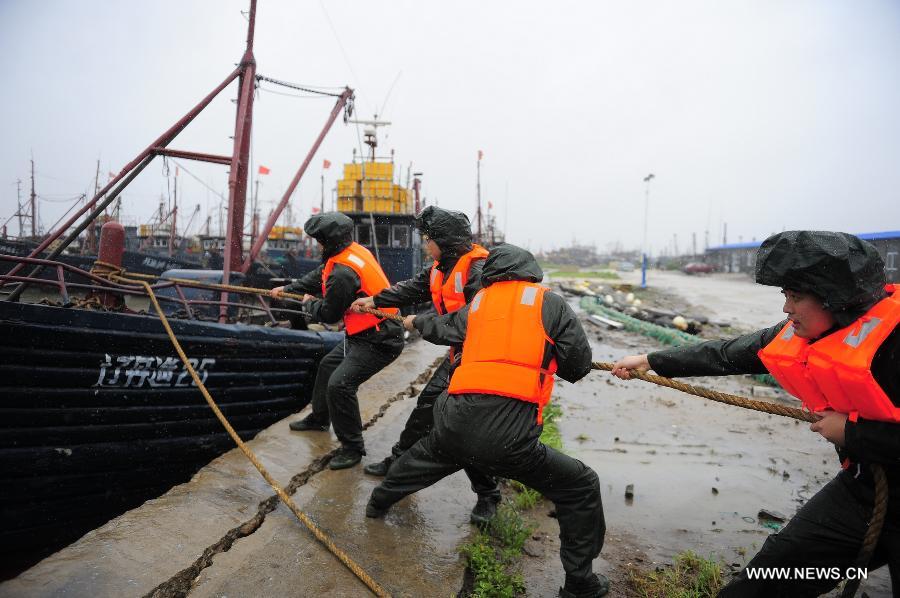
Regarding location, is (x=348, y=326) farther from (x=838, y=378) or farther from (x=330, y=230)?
(x=838, y=378)

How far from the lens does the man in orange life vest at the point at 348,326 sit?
4.19m

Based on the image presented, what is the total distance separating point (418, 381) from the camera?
7465 millimetres

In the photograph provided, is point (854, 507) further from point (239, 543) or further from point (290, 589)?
point (239, 543)

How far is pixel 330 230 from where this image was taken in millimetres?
4297

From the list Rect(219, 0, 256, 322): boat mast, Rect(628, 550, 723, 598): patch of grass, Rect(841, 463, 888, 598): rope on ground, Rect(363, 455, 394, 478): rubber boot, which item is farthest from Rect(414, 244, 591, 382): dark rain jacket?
Rect(219, 0, 256, 322): boat mast

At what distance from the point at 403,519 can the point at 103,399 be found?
2.54 metres

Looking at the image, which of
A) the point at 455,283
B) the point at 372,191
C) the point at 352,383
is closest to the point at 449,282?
the point at 455,283

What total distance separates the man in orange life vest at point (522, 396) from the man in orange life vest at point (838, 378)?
727mm

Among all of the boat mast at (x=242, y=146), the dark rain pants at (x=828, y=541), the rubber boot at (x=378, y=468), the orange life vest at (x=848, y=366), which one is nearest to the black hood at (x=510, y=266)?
the orange life vest at (x=848, y=366)

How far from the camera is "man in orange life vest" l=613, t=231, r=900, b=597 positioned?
1.73 metres

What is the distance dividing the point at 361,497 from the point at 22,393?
249 centimetres

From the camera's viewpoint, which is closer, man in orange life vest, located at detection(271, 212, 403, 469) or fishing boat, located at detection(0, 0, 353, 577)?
fishing boat, located at detection(0, 0, 353, 577)

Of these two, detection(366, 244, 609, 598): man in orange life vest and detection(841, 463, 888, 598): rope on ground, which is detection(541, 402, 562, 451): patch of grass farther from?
detection(841, 463, 888, 598): rope on ground

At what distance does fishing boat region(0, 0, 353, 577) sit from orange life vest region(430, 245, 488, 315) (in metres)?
2.24
